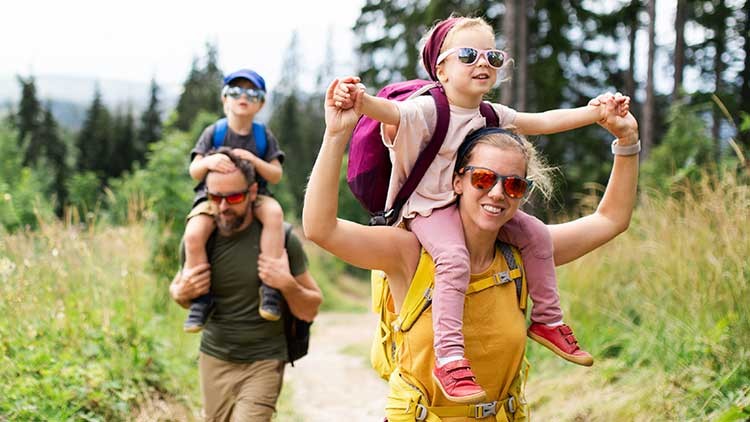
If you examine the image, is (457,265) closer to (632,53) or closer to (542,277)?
(542,277)

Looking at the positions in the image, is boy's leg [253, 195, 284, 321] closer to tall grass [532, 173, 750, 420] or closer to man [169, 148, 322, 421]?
man [169, 148, 322, 421]

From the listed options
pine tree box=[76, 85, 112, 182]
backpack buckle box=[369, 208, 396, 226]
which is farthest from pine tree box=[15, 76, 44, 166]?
backpack buckle box=[369, 208, 396, 226]

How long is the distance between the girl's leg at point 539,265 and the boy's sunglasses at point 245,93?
2.40 metres

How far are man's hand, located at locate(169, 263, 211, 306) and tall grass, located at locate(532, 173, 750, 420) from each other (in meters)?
2.61

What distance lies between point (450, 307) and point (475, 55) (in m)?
0.84

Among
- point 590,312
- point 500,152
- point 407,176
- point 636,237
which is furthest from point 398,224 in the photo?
point 636,237

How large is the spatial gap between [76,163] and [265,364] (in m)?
42.4

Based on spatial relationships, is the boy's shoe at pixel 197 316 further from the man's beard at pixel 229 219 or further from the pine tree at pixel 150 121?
the pine tree at pixel 150 121

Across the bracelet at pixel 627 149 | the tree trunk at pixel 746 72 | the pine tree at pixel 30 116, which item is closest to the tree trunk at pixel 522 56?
the tree trunk at pixel 746 72

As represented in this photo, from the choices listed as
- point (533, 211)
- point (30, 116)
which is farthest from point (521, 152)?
point (30, 116)

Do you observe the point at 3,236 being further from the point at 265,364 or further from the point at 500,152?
the point at 500,152

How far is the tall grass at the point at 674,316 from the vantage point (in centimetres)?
420

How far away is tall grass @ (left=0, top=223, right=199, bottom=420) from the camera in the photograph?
4.30 m

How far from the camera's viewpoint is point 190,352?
23.9 ft
